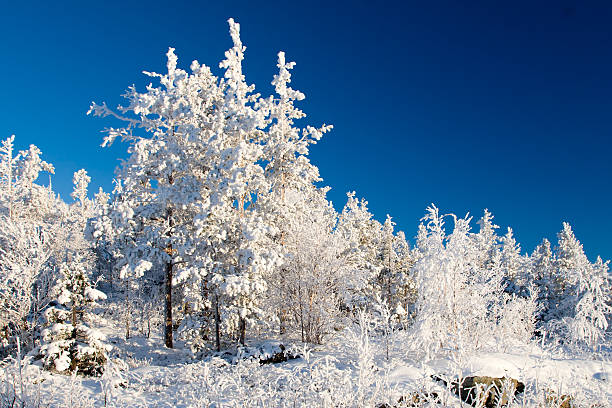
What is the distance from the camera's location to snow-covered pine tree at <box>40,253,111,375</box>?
1054 cm

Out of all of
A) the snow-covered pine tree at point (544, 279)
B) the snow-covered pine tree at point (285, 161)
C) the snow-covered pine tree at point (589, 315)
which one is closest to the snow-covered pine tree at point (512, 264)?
the snow-covered pine tree at point (544, 279)

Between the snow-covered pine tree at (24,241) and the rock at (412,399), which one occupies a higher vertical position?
the snow-covered pine tree at (24,241)

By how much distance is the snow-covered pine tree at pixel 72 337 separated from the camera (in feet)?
34.6

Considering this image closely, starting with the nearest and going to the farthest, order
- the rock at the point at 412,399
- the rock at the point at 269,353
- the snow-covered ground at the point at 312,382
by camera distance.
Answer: the rock at the point at 412,399
the snow-covered ground at the point at 312,382
the rock at the point at 269,353

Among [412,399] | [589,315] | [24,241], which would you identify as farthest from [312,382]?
[589,315]

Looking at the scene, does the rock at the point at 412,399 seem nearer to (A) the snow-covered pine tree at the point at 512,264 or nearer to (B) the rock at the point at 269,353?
(B) the rock at the point at 269,353

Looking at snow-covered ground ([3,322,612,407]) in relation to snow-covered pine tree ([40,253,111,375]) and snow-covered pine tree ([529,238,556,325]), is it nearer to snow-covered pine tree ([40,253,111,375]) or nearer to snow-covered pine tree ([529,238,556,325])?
snow-covered pine tree ([40,253,111,375])

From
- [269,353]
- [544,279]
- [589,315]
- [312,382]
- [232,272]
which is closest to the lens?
[312,382]

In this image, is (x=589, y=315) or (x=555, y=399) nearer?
(x=555, y=399)

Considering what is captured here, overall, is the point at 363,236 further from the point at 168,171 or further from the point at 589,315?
the point at 168,171

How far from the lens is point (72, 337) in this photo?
38.0 ft

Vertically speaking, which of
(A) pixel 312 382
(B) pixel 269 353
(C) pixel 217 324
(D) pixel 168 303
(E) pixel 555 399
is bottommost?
(E) pixel 555 399

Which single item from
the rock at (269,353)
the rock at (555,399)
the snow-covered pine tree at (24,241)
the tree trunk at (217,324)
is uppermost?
the snow-covered pine tree at (24,241)

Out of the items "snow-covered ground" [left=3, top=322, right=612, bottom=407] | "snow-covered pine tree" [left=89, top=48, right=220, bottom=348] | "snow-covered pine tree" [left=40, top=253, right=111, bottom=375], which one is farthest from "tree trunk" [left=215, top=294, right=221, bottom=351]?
"snow-covered pine tree" [left=40, top=253, right=111, bottom=375]
